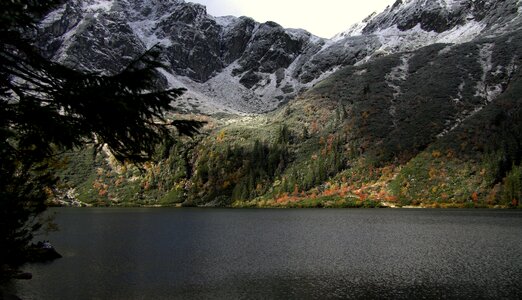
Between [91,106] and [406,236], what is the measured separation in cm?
5833

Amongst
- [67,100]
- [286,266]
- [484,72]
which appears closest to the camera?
[67,100]

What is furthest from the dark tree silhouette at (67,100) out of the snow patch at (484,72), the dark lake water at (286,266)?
the snow patch at (484,72)

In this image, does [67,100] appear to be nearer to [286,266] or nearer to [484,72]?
[286,266]

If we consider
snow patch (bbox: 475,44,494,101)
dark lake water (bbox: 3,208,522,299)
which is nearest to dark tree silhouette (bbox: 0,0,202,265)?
dark lake water (bbox: 3,208,522,299)

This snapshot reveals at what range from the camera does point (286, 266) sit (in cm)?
4066

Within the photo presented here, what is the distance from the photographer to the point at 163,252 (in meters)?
49.5

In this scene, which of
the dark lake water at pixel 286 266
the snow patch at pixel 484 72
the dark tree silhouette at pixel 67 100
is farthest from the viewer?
the snow patch at pixel 484 72

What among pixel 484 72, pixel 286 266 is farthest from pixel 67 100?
pixel 484 72

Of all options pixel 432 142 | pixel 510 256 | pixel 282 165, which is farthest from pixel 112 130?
pixel 282 165

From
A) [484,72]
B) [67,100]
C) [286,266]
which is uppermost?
[484,72]

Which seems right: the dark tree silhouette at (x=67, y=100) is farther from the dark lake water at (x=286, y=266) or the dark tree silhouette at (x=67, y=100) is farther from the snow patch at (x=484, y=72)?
the snow patch at (x=484, y=72)

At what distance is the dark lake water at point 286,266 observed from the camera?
1202 inches

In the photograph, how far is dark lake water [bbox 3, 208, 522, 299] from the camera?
100ft

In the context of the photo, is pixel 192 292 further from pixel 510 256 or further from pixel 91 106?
pixel 510 256
